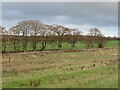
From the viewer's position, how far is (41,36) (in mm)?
88250

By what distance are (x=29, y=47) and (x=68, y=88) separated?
45.3m

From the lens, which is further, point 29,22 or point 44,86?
point 29,22

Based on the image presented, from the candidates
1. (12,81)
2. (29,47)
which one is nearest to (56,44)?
(29,47)

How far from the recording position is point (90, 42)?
68688 mm

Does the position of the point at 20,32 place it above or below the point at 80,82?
above

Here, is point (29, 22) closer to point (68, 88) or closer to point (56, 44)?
point (56, 44)

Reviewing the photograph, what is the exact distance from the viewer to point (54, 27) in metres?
114

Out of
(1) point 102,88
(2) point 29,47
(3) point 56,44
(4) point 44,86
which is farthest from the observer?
(3) point 56,44

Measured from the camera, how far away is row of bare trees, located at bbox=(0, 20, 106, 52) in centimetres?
5187

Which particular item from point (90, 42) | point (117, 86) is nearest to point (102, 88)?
point (117, 86)

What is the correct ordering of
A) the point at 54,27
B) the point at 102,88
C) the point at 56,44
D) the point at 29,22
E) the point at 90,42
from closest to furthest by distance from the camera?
the point at 102,88
the point at 56,44
the point at 90,42
the point at 29,22
the point at 54,27

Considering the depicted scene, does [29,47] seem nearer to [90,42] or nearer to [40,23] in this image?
[90,42]

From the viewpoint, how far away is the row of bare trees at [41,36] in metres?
51.9

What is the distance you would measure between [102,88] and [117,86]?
105 cm
